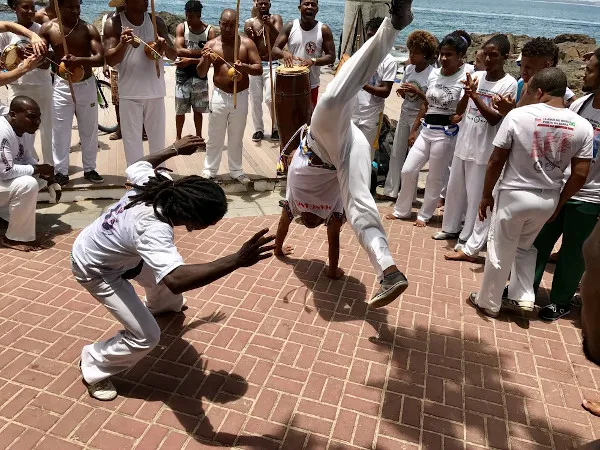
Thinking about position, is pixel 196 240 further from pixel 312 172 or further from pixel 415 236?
pixel 415 236

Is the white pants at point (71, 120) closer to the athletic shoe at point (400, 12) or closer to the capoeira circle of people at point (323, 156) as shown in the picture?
the capoeira circle of people at point (323, 156)

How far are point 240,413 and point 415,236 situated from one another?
3321 millimetres

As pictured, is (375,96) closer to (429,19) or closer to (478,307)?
(478,307)

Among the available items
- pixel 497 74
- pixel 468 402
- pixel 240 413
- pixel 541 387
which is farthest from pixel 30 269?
pixel 497 74

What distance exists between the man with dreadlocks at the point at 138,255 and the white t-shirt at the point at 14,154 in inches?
81.2

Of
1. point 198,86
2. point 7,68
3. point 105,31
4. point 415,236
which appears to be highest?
point 105,31

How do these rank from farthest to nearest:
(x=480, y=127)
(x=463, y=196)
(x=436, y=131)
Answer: (x=436, y=131)
(x=463, y=196)
(x=480, y=127)

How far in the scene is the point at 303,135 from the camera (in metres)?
4.41

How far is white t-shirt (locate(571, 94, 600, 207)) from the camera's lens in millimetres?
3975

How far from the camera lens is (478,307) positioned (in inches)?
173

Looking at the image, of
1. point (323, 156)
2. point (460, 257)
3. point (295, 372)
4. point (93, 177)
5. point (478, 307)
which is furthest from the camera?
point (93, 177)

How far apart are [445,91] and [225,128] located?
9.00ft

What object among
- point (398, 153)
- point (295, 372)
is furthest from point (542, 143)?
point (398, 153)

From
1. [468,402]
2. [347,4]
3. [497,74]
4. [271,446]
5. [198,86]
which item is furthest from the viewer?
[347,4]
